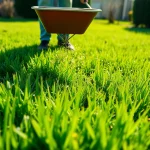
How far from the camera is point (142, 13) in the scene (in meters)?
11.0

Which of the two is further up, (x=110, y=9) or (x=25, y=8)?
(x=110, y=9)

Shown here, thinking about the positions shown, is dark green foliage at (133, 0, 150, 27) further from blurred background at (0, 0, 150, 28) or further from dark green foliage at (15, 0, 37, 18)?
dark green foliage at (15, 0, 37, 18)

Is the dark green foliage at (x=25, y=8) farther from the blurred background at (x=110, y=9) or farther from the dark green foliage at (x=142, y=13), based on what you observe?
the dark green foliage at (x=142, y=13)

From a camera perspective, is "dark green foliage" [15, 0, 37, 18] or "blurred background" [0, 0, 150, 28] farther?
"dark green foliage" [15, 0, 37, 18]

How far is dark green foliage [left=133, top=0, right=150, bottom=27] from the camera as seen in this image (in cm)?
1092

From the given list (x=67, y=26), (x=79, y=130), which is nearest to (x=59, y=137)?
(x=79, y=130)

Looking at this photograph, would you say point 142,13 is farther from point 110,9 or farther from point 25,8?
point 25,8

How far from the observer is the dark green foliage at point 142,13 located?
10.9 m

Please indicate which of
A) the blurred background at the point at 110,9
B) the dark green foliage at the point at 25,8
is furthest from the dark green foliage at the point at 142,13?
the dark green foliage at the point at 25,8

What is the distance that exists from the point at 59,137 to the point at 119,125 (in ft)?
0.79

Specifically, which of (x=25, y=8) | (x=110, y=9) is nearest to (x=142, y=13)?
(x=110, y=9)

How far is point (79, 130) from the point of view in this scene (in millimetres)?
1036

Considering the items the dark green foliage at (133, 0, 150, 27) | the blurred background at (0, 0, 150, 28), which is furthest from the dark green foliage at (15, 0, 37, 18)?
the dark green foliage at (133, 0, 150, 27)

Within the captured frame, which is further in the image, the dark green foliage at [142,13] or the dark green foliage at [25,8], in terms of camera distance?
the dark green foliage at [25,8]
